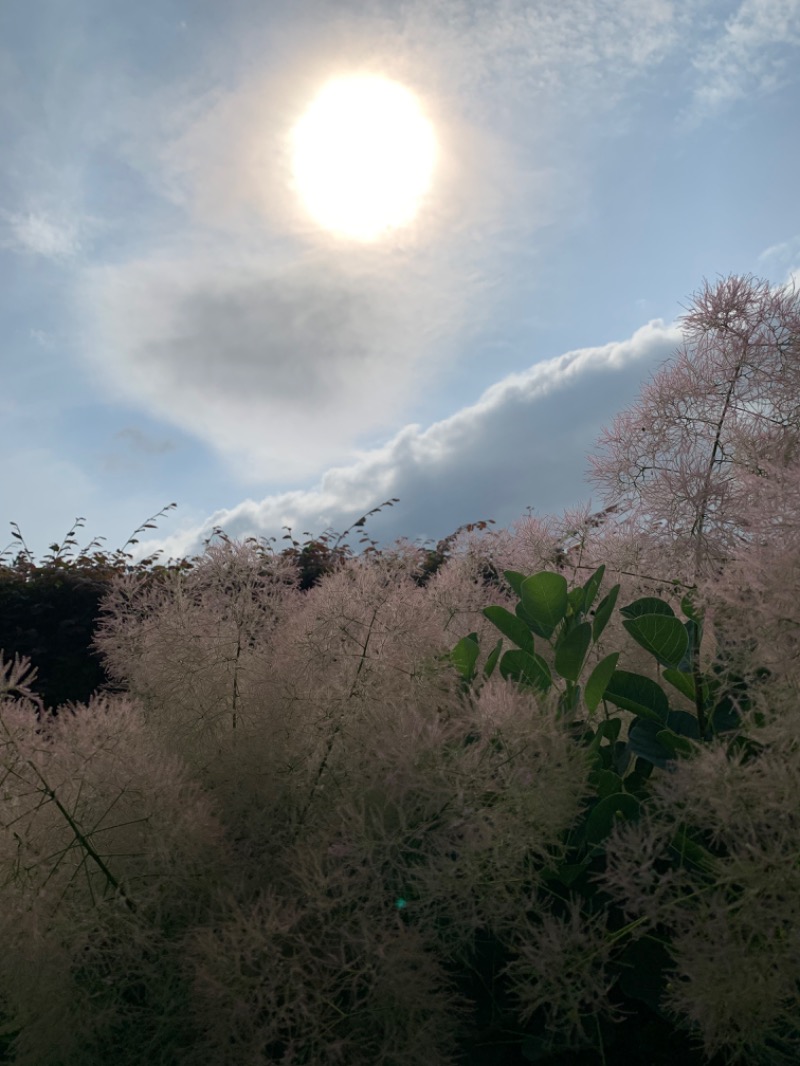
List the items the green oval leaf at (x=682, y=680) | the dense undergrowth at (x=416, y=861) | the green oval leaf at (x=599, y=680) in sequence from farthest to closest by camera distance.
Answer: the green oval leaf at (x=682, y=680)
the green oval leaf at (x=599, y=680)
the dense undergrowth at (x=416, y=861)

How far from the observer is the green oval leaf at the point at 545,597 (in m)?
1.80

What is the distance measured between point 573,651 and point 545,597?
0.16 metres

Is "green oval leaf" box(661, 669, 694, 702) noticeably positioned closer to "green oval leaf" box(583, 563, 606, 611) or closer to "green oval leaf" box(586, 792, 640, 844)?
"green oval leaf" box(583, 563, 606, 611)

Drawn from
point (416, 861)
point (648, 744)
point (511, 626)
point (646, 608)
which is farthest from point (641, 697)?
point (416, 861)

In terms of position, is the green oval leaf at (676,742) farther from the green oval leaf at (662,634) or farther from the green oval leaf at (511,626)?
the green oval leaf at (511,626)

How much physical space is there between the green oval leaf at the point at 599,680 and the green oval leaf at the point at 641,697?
0.23 feet

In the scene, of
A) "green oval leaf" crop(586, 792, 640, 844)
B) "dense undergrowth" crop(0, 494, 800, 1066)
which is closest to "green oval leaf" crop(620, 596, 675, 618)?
"dense undergrowth" crop(0, 494, 800, 1066)

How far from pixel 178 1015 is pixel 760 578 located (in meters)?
1.19

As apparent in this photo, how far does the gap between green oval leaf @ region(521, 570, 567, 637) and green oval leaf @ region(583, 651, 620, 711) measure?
0.19m

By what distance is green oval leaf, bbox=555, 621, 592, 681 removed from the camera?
169cm

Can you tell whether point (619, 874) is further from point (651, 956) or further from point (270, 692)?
point (270, 692)

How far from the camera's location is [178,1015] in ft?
5.01

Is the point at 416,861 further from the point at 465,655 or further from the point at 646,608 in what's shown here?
the point at 646,608

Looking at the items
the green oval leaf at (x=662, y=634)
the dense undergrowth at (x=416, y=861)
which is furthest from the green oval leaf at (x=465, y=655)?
the green oval leaf at (x=662, y=634)
